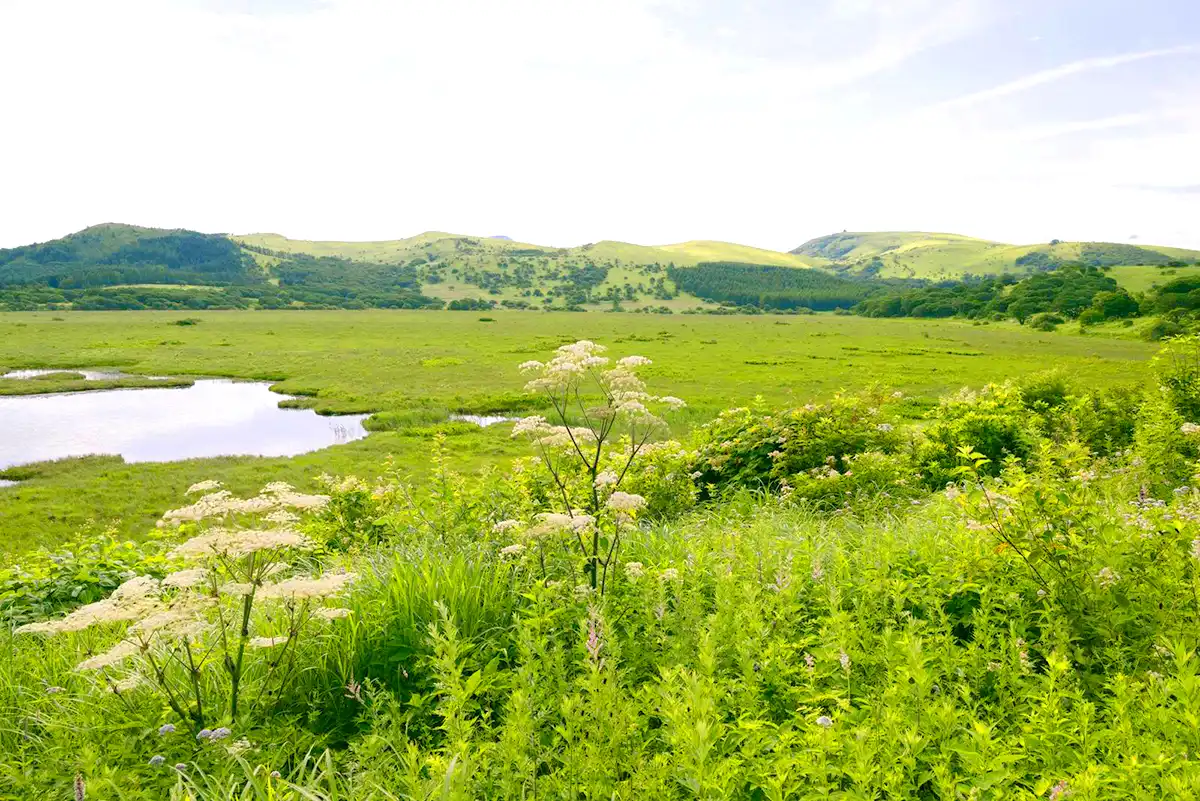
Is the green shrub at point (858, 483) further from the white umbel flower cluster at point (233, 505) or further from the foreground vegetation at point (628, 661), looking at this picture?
the white umbel flower cluster at point (233, 505)

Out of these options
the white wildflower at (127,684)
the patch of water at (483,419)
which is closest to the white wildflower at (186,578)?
the white wildflower at (127,684)

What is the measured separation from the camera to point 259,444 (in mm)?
30922

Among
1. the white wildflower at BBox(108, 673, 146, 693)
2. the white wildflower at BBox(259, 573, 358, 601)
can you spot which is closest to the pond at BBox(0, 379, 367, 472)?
the white wildflower at BBox(108, 673, 146, 693)

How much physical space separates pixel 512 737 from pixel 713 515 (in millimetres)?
7633

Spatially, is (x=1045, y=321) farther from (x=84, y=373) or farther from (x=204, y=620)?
(x=84, y=373)

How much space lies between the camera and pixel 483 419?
3681 cm

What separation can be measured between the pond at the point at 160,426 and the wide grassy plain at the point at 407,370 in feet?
6.42

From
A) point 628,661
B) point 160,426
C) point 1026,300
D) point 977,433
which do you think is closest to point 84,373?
point 160,426

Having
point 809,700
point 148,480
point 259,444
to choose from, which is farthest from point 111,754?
point 259,444

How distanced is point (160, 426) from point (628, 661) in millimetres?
37995

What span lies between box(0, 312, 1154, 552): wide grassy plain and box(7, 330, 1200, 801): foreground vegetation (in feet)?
34.7

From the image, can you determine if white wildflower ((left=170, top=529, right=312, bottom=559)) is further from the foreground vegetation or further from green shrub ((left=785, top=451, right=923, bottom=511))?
green shrub ((left=785, top=451, right=923, bottom=511))

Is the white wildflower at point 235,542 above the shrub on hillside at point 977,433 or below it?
above

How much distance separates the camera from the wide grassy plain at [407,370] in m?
22.7
